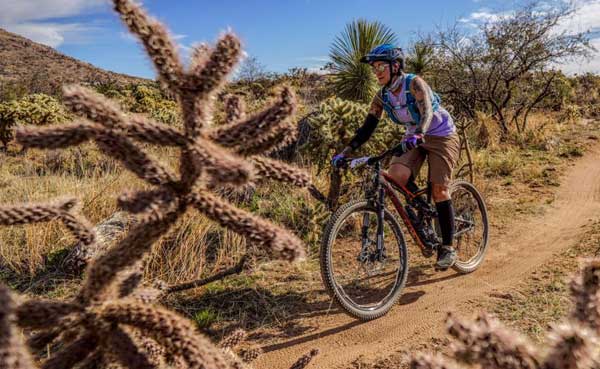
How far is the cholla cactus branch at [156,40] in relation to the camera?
973mm

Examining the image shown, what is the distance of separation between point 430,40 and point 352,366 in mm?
11696

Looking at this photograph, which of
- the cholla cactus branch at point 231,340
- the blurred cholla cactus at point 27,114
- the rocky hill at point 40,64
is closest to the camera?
the cholla cactus branch at point 231,340

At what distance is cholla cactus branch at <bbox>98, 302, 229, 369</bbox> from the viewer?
3.16ft

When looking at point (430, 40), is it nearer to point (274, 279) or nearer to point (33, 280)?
point (274, 279)

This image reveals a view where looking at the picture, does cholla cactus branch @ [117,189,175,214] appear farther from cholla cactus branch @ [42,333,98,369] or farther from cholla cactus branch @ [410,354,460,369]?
cholla cactus branch @ [410,354,460,369]

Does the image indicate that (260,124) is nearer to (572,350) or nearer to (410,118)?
(572,350)

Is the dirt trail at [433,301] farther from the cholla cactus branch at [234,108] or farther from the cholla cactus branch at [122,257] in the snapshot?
the cholla cactus branch at [122,257]

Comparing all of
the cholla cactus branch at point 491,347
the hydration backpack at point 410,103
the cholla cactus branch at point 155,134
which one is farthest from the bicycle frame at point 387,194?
the cholla cactus branch at point 155,134

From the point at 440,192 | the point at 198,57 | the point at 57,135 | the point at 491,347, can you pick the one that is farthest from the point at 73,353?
the point at 440,192

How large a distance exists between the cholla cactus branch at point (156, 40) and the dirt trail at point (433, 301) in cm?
270

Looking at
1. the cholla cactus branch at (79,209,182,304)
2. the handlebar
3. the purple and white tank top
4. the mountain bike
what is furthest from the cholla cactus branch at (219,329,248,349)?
the purple and white tank top

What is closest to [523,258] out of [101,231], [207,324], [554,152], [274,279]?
[274,279]

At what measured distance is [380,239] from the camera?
4.03 m

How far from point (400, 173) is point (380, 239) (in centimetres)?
70
